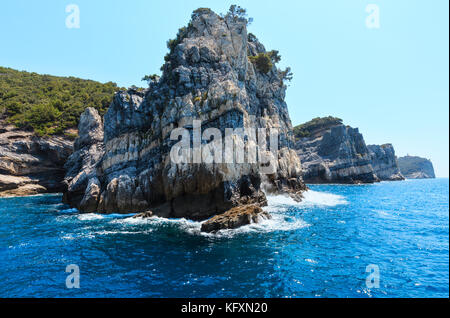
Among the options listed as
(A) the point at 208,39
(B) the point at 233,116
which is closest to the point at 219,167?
(B) the point at 233,116

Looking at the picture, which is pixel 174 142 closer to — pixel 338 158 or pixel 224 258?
pixel 224 258

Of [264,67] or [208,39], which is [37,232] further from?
[264,67]

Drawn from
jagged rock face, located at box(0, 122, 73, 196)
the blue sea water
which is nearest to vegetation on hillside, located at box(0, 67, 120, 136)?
jagged rock face, located at box(0, 122, 73, 196)

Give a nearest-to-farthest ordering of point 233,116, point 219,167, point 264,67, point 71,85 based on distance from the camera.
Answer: point 219,167, point 233,116, point 264,67, point 71,85

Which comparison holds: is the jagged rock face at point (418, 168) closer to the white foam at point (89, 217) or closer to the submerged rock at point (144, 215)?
the submerged rock at point (144, 215)

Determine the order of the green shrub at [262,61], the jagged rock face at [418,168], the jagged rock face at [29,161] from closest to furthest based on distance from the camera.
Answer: the jagged rock face at [29,161]
the green shrub at [262,61]
the jagged rock face at [418,168]

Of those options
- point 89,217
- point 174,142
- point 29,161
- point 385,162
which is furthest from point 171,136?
point 385,162

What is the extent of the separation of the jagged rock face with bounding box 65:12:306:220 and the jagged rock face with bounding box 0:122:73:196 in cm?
1469

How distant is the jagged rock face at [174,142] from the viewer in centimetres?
2970

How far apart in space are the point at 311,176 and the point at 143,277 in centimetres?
9448

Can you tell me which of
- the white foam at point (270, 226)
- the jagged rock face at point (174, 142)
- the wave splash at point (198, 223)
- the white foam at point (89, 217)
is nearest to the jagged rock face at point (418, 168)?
the jagged rock face at point (174, 142)

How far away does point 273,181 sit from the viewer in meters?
46.9

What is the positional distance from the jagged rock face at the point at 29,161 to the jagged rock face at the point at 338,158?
92.2 m

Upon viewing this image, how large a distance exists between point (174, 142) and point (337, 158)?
8777cm
